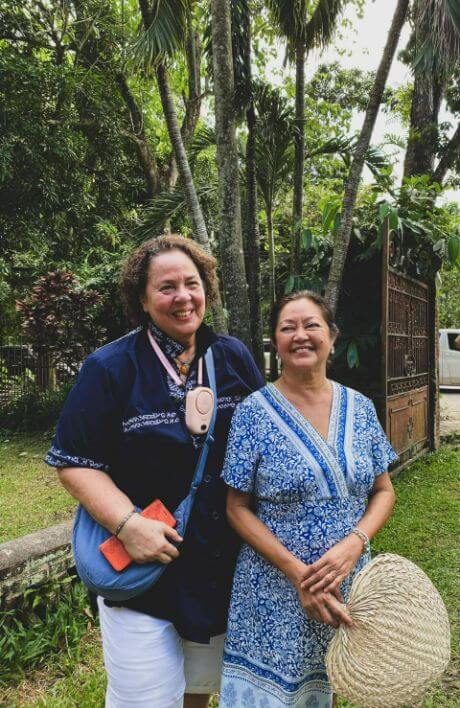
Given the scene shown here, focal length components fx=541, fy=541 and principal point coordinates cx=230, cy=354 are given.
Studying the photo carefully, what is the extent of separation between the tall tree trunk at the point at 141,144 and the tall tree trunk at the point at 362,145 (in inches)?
224

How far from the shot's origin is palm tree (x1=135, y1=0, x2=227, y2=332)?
4922 millimetres

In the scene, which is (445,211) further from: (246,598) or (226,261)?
(246,598)

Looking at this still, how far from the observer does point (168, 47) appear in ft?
16.3

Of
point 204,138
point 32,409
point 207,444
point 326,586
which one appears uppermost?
point 204,138

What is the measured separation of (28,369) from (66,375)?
0.76 m

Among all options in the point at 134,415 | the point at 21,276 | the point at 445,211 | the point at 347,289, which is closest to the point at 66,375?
the point at 21,276

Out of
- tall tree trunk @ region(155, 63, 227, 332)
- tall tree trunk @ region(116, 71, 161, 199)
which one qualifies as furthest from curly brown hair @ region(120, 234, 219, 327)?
tall tree trunk @ region(116, 71, 161, 199)

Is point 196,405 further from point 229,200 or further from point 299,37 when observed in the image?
point 299,37

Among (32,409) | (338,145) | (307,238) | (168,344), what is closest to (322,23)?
(338,145)

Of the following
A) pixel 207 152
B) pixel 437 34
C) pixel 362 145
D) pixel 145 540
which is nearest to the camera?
pixel 145 540

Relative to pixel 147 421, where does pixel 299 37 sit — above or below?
above

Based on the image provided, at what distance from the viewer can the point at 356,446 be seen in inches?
68.0

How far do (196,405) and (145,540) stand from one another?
42 cm

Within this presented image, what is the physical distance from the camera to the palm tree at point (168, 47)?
4.92m
